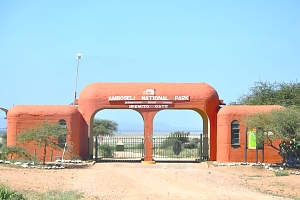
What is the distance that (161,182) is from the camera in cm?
2262

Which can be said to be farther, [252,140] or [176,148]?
[176,148]

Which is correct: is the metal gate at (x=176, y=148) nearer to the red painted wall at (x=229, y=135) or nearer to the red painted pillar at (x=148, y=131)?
the red painted pillar at (x=148, y=131)

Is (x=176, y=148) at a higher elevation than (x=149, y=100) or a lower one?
lower

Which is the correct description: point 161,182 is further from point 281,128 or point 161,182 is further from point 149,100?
point 149,100

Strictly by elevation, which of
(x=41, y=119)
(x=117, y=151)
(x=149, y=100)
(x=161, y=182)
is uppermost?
(x=149, y=100)

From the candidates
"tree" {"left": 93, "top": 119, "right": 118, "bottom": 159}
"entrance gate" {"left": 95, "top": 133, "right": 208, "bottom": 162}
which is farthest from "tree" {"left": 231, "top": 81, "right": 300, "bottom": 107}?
"tree" {"left": 93, "top": 119, "right": 118, "bottom": 159}

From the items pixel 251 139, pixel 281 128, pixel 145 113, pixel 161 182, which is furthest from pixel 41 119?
pixel 281 128

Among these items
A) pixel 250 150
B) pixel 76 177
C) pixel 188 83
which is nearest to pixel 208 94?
pixel 188 83

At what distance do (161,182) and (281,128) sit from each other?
313 inches

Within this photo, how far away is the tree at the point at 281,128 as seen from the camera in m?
27.2

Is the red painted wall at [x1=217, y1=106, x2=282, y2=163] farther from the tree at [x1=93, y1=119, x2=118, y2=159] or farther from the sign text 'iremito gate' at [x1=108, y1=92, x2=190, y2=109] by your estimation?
the tree at [x1=93, y1=119, x2=118, y2=159]

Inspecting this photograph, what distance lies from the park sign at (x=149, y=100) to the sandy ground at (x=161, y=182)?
4.26 meters

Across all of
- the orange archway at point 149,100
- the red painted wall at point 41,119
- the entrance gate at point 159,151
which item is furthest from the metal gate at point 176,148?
the red painted wall at point 41,119

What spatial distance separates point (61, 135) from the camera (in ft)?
95.5
